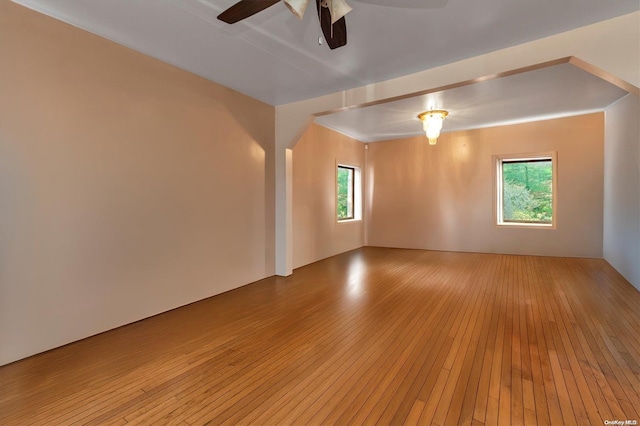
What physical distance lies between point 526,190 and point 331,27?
19.5ft

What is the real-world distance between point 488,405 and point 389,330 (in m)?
1.03

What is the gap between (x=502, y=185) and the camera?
614 centimetres

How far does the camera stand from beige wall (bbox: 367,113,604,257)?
5.29 metres

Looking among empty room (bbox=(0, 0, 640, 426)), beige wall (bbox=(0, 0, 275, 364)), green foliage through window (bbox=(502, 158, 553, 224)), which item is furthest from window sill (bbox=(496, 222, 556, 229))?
beige wall (bbox=(0, 0, 275, 364))

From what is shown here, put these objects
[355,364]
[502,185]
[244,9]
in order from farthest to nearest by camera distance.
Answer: [502,185]
[355,364]
[244,9]

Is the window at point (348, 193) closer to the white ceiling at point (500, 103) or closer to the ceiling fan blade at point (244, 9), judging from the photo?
the white ceiling at point (500, 103)

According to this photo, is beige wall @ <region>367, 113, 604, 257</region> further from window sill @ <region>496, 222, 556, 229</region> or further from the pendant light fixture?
the pendant light fixture

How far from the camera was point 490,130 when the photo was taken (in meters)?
6.00

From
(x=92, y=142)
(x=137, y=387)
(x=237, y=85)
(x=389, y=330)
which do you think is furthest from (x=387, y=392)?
(x=237, y=85)

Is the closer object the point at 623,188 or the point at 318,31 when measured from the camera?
the point at 318,31

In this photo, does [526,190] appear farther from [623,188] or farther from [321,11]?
[321,11]

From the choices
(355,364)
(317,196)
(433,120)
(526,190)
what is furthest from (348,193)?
(355,364)

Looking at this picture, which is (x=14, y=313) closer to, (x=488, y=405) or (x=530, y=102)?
(x=488, y=405)

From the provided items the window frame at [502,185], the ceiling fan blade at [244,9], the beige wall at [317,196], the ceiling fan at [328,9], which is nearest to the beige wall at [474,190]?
the window frame at [502,185]
